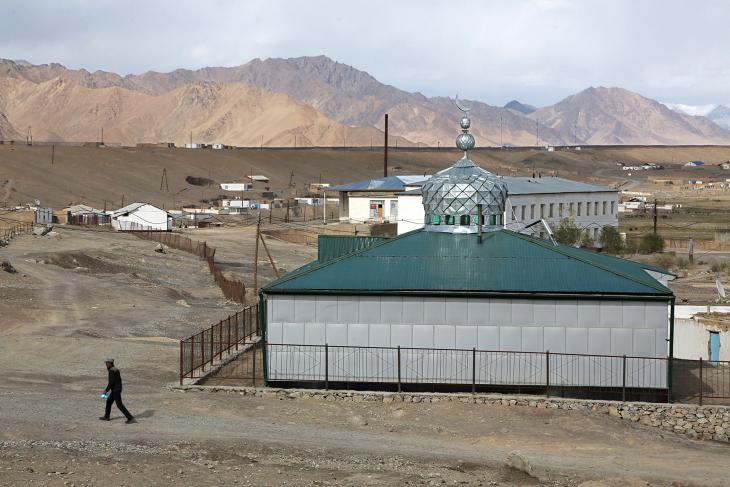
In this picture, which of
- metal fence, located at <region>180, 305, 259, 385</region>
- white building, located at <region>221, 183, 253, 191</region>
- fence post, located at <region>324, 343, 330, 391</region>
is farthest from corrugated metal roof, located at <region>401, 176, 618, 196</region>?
white building, located at <region>221, 183, 253, 191</region>

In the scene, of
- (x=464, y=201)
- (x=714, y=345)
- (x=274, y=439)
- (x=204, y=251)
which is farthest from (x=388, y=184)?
(x=274, y=439)

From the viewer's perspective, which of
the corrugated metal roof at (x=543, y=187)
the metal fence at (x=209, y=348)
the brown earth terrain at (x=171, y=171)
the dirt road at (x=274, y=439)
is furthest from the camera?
the brown earth terrain at (x=171, y=171)

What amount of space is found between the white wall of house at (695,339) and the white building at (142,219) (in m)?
51.6

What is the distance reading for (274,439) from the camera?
21203 mm

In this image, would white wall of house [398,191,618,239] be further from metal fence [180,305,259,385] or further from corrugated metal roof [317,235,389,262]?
corrugated metal roof [317,235,389,262]

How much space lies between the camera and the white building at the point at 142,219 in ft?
262

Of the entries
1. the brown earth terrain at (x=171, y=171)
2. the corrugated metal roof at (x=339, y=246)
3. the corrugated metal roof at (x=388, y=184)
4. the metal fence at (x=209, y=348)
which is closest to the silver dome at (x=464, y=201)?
the corrugated metal roof at (x=339, y=246)

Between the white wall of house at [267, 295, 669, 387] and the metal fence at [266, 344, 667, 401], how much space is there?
0.11 meters

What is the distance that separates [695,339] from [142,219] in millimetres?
53396

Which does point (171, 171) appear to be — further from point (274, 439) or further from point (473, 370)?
point (274, 439)

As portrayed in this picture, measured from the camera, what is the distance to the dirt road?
18.9 meters

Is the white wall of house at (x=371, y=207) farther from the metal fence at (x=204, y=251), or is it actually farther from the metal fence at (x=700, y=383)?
the metal fence at (x=700, y=383)

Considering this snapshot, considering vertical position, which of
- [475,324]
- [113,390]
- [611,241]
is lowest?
[113,390]

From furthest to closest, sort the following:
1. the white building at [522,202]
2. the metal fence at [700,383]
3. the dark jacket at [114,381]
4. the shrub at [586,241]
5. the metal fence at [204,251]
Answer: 1. the white building at [522,202]
2. the shrub at [586,241]
3. the metal fence at [204,251]
4. the metal fence at [700,383]
5. the dark jacket at [114,381]
